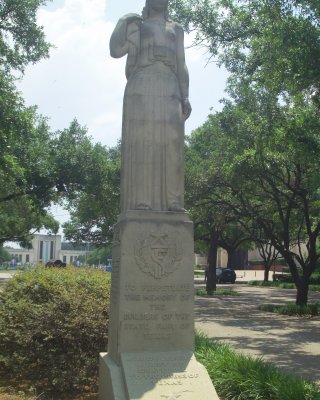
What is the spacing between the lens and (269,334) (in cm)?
1370

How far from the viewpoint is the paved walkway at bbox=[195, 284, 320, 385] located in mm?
10008

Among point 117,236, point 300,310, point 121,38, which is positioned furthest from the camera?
point 300,310

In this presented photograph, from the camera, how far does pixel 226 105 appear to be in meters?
19.3

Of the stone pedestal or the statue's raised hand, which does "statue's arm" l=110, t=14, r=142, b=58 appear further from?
the stone pedestal

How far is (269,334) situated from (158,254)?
851 centimetres

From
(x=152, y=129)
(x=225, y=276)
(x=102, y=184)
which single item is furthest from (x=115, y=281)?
(x=225, y=276)

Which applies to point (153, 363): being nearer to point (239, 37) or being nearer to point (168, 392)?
point (168, 392)

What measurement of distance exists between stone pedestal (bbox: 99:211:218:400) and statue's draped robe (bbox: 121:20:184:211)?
32 centimetres

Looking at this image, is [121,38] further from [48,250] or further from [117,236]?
[48,250]

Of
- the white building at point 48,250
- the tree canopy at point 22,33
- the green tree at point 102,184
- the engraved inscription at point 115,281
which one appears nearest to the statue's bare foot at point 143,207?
the engraved inscription at point 115,281

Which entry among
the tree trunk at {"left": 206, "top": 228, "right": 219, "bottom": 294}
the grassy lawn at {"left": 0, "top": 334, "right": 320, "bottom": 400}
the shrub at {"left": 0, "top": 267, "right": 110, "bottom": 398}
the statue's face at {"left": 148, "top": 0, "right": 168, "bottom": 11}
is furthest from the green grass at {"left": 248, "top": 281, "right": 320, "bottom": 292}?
the statue's face at {"left": 148, "top": 0, "right": 168, "bottom": 11}

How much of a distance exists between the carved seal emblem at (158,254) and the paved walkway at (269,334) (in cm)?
352

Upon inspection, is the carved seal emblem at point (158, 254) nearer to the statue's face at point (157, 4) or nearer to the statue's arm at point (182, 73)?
the statue's arm at point (182, 73)

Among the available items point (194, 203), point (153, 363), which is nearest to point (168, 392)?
point (153, 363)
